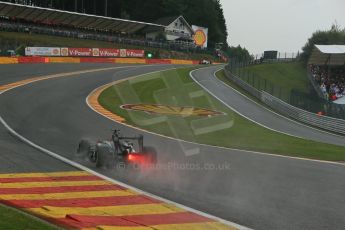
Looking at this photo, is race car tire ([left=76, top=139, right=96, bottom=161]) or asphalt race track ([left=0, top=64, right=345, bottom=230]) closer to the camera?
asphalt race track ([left=0, top=64, right=345, bottom=230])

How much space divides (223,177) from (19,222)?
5.90 meters

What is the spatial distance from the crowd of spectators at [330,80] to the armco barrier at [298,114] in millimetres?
8197

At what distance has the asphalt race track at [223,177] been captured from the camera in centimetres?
888

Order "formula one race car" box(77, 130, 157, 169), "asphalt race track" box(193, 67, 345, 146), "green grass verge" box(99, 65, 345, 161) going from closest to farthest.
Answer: "formula one race car" box(77, 130, 157, 169)
"green grass verge" box(99, 65, 345, 161)
"asphalt race track" box(193, 67, 345, 146)

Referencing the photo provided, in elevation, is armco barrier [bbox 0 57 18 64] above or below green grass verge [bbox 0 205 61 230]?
above

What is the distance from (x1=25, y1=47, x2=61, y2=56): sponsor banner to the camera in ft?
200

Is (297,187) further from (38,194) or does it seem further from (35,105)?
(35,105)

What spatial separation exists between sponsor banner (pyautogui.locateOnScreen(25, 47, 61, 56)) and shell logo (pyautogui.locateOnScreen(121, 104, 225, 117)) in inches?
1343

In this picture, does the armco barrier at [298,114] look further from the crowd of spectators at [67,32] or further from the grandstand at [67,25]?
the grandstand at [67,25]

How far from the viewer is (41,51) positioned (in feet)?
207

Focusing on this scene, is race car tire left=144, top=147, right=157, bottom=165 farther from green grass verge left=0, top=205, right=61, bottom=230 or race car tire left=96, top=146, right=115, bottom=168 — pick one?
green grass verge left=0, top=205, right=61, bottom=230

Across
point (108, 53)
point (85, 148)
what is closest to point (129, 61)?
point (108, 53)

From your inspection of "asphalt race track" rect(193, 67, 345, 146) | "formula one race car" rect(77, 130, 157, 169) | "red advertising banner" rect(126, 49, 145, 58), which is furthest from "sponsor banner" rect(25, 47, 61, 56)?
"formula one race car" rect(77, 130, 157, 169)

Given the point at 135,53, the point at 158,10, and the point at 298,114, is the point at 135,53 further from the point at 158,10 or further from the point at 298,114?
the point at 158,10
